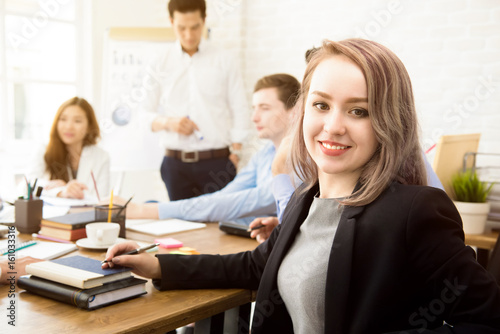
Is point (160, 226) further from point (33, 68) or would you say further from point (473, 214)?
point (33, 68)

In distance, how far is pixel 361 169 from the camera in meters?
1.09

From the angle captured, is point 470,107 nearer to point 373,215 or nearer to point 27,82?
point 373,215

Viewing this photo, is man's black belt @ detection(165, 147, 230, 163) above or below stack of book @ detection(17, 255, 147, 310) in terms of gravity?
above

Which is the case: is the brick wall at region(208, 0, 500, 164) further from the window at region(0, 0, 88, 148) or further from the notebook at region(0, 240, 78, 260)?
the notebook at region(0, 240, 78, 260)

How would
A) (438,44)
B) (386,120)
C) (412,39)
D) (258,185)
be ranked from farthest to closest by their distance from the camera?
(412,39), (438,44), (258,185), (386,120)

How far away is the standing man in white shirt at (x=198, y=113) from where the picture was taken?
11.5ft

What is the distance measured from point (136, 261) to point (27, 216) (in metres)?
0.73

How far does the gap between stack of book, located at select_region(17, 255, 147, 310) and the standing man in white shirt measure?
2.28m

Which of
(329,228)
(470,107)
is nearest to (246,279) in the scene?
(329,228)

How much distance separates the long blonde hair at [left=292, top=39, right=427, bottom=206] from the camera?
3.24 feet

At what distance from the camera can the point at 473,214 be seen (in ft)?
7.00

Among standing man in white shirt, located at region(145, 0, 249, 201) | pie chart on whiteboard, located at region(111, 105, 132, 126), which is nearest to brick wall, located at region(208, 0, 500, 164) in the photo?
standing man in white shirt, located at region(145, 0, 249, 201)

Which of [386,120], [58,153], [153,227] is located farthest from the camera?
[58,153]

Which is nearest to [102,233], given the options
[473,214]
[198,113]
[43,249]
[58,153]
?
[43,249]
